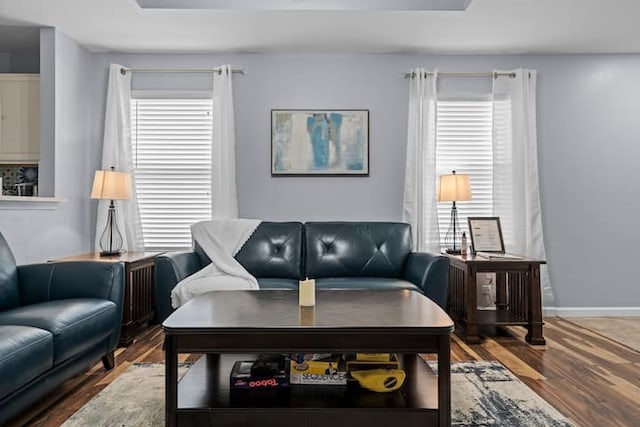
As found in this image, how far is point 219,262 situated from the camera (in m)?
3.80

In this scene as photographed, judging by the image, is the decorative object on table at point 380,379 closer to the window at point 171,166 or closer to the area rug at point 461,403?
the area rug at point 461,403

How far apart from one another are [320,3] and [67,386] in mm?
3002

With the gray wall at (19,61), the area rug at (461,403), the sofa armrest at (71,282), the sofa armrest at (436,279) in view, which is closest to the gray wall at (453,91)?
the gray wall at (19,61)

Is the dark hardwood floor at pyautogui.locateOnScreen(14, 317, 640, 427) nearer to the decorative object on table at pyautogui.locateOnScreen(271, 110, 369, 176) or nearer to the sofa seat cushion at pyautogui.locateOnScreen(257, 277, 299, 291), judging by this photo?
the sofa seat cushion at pyautogui.locateOnScreen(257, 277, 299, 291)

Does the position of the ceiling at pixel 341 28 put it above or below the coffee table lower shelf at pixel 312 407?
above

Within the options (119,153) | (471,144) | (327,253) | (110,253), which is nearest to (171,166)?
(119,153)

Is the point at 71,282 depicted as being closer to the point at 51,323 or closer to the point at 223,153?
the point at 51,323

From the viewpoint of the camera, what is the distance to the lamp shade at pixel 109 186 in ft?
12.6

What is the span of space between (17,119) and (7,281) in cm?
210

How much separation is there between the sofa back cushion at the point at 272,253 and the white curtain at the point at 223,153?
493 mm

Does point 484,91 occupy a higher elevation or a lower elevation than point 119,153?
higher

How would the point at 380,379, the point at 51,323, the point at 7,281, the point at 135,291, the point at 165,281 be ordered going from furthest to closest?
the point at 135,291
the point at 165,281
the point at 7,281
the point at 51,323
the point at 380,379

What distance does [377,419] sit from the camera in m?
1.90

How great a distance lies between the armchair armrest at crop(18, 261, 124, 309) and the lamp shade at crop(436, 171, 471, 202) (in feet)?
8.66
